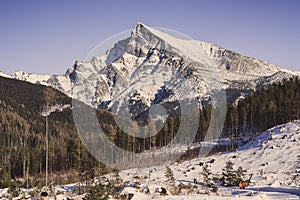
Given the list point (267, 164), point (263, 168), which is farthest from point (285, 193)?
point (267, 164)

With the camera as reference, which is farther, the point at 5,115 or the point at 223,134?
the point at 5,115

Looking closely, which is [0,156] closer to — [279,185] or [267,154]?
[267,154]

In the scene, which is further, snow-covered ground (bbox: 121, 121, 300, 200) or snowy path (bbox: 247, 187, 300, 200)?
snow-covered ground (bbox: 121, 121, 300, 200)

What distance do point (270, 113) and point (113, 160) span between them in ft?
120

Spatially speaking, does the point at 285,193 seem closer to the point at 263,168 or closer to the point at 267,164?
the point at 263,168

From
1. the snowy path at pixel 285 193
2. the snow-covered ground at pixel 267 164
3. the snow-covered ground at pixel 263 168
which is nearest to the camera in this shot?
the snowy path at pixel 285 193

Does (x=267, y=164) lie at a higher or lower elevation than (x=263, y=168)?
higher

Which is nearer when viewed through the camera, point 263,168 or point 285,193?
point 285,193

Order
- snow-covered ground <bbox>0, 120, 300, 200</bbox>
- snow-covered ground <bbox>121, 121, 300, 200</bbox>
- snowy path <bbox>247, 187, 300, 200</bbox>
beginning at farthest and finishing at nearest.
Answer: snow-covered ground <bbox>121, 121, 300, 200</bbox> → snow-covered ground <bbox>0, 120, 300, 200</bbox> → snowy path <bbox>247, 187, 300, 200</bbox>

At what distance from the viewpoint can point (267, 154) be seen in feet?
146

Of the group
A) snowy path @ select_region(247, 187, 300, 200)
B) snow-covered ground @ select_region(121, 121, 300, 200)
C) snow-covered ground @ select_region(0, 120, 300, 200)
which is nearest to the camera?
snowy path @ select_region(247, 187, 300, 200)

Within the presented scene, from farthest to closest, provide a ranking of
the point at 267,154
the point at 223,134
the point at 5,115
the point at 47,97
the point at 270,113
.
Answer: the point at 5,115, the point at 223,134, the point at 270,113, the point at 267,154, the point at 47,97

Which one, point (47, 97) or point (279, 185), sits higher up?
point (47, 97)

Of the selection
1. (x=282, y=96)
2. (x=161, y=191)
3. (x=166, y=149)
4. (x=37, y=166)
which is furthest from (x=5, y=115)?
(x=161, y=191)
